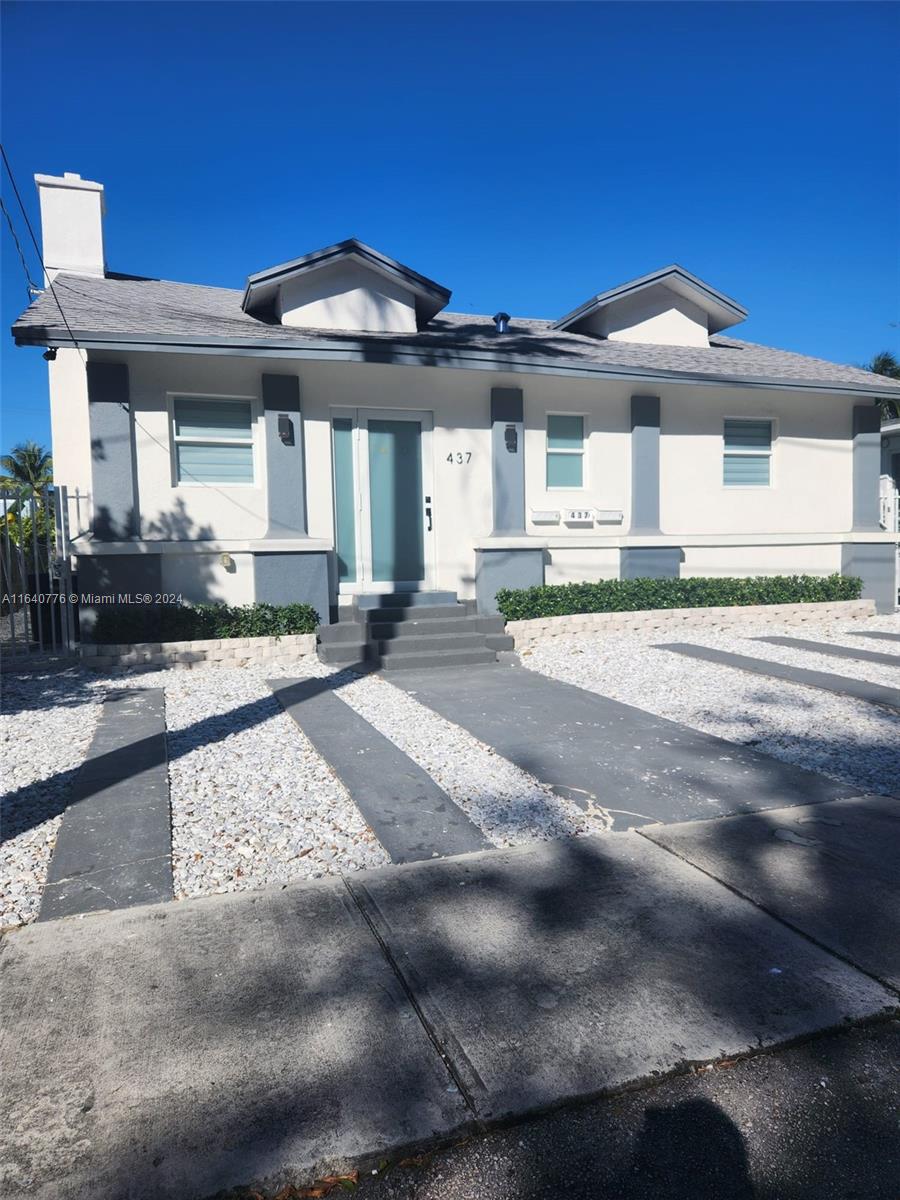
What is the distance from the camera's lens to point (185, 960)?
9.15ft

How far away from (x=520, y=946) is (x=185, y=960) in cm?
123

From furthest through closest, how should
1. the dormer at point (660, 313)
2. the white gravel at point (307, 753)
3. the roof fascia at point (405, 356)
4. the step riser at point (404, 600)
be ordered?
the dormer at point (660, 313) < the step riser at point (404, 600) < the roof fascia at point (405, 356) < the white gravel at point (307, 753)

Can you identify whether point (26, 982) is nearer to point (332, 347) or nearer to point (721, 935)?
point (721, 935)

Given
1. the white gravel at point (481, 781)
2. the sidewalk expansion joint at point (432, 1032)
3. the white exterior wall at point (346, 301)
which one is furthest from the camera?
the white exterior wall at point (346, 301)

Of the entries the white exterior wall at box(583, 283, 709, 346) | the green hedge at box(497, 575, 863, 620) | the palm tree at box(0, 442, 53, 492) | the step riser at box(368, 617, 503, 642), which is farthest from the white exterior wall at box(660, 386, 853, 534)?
the palm tree at box(0, 442, 53, 492)

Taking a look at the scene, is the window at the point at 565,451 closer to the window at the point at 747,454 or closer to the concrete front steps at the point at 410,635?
the window at the point at 747,454

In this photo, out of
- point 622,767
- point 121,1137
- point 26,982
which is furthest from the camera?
point 622,767

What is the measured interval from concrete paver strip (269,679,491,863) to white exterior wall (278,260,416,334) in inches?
245

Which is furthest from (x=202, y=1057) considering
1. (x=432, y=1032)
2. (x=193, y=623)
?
(x=193, y=623)

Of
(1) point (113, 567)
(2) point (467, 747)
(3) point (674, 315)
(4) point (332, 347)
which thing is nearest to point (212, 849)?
(2) point (467, 747)

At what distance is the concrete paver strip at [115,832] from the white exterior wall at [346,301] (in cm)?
686

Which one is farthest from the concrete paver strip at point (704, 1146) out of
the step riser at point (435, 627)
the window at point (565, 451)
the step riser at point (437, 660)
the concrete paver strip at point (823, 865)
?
the window at point (565, 451)

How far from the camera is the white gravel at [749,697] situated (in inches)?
202

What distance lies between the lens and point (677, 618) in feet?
36.4
